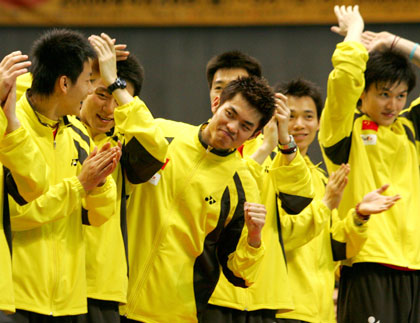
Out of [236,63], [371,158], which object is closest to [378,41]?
[371,158]

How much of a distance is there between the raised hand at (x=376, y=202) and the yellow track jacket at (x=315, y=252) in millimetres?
121

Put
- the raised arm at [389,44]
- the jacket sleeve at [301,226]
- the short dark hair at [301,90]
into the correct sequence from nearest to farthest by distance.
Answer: the jacket sleeve at [301,226], the short dark hair at [301,90], the raised arm at [389,44]

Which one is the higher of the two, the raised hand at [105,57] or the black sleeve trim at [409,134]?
the raised hand at [105,57]

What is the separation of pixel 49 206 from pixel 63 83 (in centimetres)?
52

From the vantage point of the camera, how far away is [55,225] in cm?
271

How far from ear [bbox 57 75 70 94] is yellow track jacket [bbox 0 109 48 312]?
37 cm

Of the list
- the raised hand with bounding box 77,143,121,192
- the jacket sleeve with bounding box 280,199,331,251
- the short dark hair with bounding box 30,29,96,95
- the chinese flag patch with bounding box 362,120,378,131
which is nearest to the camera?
the raised hand with bounding box 77,143,121,192

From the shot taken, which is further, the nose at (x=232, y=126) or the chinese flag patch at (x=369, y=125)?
the chinese flag patch at (x=369, y=125)

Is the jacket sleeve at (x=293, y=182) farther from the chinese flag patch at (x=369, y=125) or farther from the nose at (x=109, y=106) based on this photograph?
the nose at (x=109, y=106)

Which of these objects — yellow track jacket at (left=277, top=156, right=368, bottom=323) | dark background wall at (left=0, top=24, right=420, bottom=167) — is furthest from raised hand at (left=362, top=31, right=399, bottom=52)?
dark background wall at (left=0, top=24, right=420, bottom=167)

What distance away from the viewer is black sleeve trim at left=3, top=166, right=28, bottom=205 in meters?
2.56

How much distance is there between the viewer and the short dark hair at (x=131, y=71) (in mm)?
3264

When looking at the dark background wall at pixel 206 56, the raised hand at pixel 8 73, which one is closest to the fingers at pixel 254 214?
the raised hand at pixel 8 73

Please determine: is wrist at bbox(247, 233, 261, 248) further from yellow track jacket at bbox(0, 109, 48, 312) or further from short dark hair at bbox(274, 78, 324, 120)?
short dark hair at bbox(274, 78, 324, 120)
